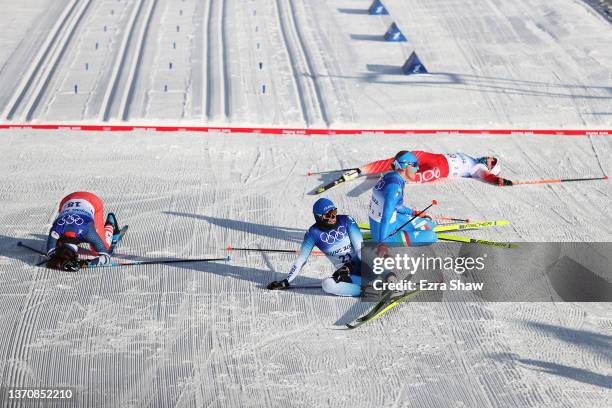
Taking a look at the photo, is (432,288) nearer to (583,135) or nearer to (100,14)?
(583,135)

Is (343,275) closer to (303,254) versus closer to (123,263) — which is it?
(303,254)

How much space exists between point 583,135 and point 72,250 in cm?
851

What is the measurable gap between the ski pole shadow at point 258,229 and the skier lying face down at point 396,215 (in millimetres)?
1257

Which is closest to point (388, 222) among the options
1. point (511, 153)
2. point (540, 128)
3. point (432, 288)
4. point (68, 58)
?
point (432, 288)

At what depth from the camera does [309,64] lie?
52.7 feet

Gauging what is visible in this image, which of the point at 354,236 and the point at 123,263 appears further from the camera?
the point at 123,263

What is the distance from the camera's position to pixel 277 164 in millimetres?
12172

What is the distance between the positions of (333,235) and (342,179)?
10.4 feet

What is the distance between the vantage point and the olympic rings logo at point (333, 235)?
332 inches

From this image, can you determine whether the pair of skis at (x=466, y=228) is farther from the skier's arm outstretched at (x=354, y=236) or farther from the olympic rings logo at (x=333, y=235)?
the olympic rings logo at (x=333, y=235)

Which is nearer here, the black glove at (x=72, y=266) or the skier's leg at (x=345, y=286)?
the skier's leg at (x=345, y=286)

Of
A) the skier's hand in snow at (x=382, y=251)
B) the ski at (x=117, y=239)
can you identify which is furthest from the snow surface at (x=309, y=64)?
the skier's hand in snow at (x=382, y=251)

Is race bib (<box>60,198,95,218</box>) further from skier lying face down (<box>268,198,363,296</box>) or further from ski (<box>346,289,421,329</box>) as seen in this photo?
ski (<box>346,289,421,329</box>)

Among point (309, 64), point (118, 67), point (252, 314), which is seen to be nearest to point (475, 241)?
point (252, 314)
